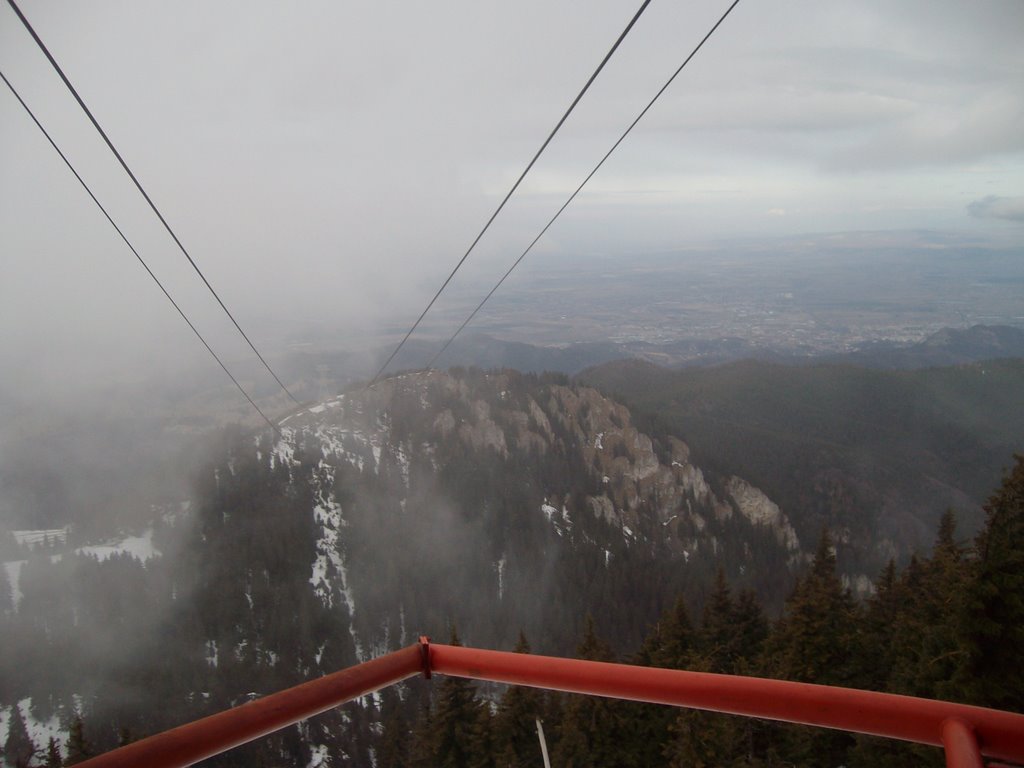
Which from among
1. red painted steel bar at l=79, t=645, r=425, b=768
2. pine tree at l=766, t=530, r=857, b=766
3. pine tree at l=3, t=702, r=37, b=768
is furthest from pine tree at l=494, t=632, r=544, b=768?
pine tree at l=3, t=702, r=37, b=768

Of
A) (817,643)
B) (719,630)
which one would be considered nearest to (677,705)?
(817,643)

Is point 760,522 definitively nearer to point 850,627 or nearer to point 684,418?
point 684,418

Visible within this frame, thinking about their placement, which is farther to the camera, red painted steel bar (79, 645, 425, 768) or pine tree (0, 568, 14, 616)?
pine tree (0, 568, 14, 616)

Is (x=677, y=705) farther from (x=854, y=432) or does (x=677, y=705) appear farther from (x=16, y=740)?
(x=854, y=432)

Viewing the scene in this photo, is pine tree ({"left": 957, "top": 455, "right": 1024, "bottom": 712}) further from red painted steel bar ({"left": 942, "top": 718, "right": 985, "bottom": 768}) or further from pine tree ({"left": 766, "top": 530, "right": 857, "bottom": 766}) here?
red painted steel bar ({"left": 942, "top": 718, "right": 985, "bottom": 768})

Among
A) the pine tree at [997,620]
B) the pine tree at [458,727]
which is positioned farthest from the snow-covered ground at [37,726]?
the pine tree at [997,620]

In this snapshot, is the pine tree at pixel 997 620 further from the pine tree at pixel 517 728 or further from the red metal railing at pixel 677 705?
the red metal railing at pixel 677 705
